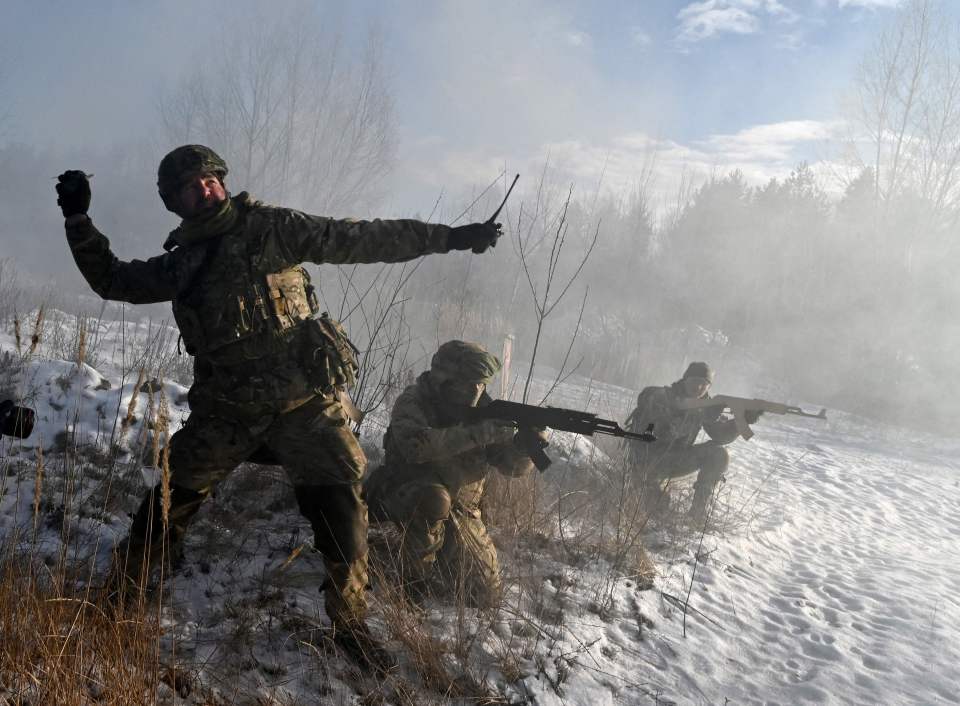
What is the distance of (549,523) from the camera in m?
3.30

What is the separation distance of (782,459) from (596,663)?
5699mm

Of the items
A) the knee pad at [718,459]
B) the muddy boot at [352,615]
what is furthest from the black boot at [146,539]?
the knee pad at [718,459]

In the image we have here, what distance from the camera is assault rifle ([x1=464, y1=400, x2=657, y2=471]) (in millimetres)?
2420

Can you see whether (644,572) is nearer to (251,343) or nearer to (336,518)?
(336,518)

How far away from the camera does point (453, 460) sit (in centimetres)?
269

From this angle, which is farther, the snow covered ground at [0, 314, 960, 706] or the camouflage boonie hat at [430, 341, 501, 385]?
the camouflage boonie hat at [430, 341, 501, 385]

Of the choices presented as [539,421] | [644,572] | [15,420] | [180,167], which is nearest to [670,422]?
[644,572]

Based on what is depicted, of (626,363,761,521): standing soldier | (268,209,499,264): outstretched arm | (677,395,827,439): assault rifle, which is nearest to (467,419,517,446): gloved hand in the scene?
(268,209,499,264): outstretched arm

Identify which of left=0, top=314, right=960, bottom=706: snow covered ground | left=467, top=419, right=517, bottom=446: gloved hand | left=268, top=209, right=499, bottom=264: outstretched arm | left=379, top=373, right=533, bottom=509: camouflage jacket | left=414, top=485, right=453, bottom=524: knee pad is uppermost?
left=268, top=209, right=499, bottom=264: outstretched arm

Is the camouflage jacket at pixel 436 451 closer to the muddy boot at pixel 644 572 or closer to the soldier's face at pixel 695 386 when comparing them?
the muddy boot at pixel 644 572

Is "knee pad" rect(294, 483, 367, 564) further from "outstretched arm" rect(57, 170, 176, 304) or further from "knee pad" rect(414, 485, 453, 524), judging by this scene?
"outstretched arm" rect(57, 170, 176, 304)

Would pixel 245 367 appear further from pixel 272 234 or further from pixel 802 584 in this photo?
pixel 802 584

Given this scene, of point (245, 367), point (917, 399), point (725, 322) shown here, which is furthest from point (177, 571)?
point (725, 322)

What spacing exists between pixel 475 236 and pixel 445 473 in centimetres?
122
